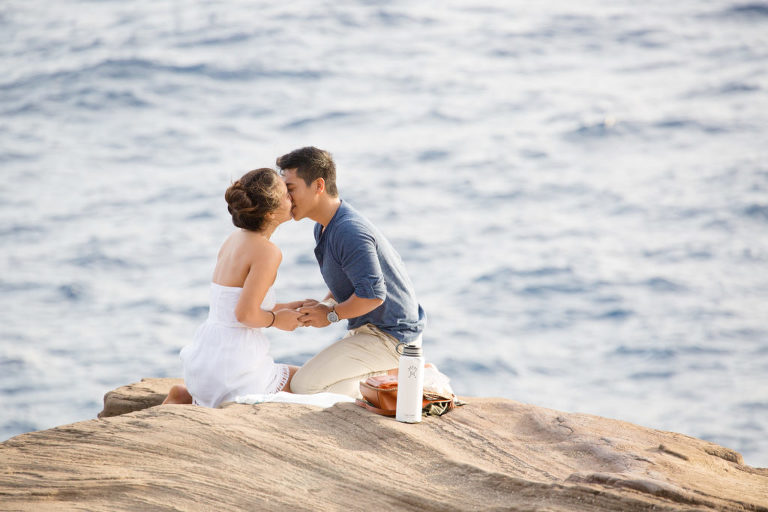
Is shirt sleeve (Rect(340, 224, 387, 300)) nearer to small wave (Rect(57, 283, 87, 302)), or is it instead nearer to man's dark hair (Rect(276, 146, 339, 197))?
man's dark hair (Rect(276, 146, 339, 197))

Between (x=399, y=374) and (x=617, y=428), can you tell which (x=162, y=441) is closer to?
(x=399, y=374)

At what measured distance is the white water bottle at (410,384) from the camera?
171 inches

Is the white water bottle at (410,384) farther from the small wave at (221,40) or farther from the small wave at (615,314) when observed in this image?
the small wave at (221,40)

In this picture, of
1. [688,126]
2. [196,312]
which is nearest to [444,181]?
[688,126]

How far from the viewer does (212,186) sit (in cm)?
1867

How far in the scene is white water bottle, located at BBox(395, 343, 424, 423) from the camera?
14.3 feet

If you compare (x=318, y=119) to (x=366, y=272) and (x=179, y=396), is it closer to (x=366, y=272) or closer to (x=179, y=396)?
(x=179, y=396)

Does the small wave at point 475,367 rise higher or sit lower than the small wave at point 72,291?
lower

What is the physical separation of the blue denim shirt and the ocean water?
29.4 feet

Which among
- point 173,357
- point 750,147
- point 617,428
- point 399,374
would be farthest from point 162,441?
point 750,147

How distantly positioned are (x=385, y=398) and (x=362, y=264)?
0.83 m

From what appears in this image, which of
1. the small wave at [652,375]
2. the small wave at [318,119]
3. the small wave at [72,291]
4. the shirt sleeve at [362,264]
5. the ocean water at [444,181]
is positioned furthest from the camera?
the small wave at [318,119]

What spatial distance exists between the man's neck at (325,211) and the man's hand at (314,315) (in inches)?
21.0

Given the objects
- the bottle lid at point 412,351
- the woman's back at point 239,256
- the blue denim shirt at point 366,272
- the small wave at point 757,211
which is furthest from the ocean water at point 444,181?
the bottle lid at point 412,351
